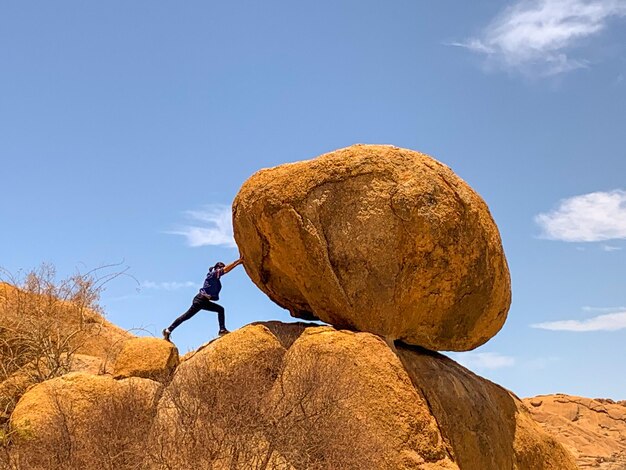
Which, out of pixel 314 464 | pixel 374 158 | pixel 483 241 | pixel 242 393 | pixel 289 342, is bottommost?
pixel 314 464

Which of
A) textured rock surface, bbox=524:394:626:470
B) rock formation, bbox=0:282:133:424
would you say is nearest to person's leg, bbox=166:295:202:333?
rock formation, bbox=0:282:133:424

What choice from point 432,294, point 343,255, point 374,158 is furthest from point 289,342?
point 374,158

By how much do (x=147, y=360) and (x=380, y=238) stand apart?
472 cm

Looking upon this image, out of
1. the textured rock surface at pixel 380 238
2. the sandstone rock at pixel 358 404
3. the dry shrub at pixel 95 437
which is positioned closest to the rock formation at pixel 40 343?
the dry shrub at pixel 95 437

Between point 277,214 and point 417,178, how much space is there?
2.25 metres

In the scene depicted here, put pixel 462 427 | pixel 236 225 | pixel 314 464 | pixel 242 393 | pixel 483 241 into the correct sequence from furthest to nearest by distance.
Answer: pixel 236 225 → pixel 483 241 → pixel 462 427 → pixel 242 393 → pixel 314 464

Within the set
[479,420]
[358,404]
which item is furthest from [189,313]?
[479,420]

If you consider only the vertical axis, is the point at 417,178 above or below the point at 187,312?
above

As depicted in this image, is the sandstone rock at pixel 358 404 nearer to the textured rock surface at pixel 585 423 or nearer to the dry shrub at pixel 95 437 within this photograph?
the dry shrub at pixel 95 437

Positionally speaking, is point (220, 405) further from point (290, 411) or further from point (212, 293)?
point (212, 293)

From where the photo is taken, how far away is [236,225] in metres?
12.8

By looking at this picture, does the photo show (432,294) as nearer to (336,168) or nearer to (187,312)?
(336,168)

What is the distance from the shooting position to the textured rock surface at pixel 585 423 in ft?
121

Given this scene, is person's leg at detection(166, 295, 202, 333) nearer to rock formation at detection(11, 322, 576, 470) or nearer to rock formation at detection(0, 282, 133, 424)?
rock formation at detection(11, 322, 576, 470)
